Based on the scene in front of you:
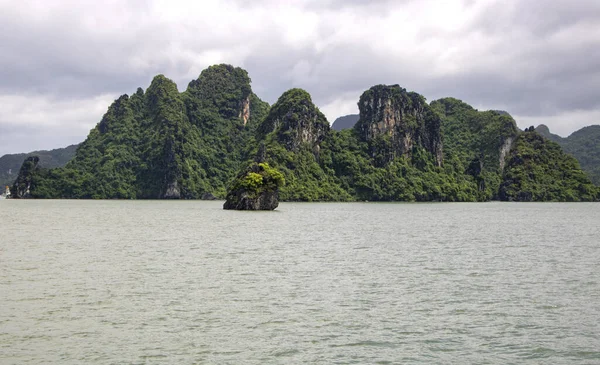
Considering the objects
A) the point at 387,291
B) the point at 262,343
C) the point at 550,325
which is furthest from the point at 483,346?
the point at 387,291

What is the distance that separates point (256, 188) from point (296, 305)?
3073 inches

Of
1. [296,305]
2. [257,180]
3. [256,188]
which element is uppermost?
[257,180]

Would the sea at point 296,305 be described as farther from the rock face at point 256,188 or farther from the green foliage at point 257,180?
the rock face at point 256,188

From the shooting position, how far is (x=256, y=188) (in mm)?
99375

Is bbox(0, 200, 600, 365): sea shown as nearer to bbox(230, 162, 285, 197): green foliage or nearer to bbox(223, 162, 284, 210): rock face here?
bbox(230, 162, 285, 197): green foliage

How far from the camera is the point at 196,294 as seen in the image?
23797mm

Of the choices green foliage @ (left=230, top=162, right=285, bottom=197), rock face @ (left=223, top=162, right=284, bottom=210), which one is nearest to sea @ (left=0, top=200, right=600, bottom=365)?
green foliage @ (left=230, top=162, right=285, bottom=197)

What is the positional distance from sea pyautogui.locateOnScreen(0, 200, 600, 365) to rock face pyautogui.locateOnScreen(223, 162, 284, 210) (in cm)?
5639

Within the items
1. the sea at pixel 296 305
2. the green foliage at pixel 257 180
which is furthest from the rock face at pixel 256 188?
the sea at pixel 296 305

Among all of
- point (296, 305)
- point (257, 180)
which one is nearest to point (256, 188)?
point (257, 180)

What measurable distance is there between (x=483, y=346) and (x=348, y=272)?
1379cm

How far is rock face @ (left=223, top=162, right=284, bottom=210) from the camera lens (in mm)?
98425

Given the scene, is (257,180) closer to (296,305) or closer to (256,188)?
(256,188)

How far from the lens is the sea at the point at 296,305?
626 inches
